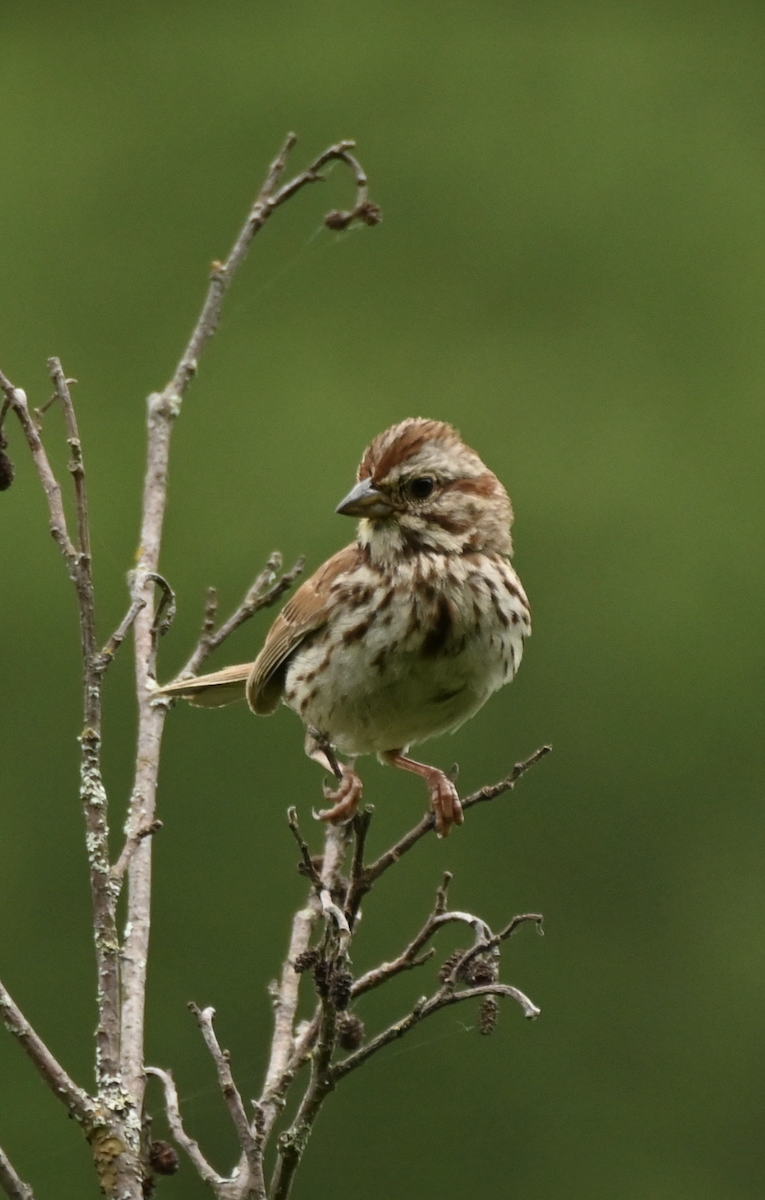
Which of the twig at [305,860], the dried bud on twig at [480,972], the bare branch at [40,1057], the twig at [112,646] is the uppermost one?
the twig at [112,646]

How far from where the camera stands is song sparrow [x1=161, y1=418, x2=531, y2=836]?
435 cm

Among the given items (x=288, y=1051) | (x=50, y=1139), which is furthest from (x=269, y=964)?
(x=288, y=1051)

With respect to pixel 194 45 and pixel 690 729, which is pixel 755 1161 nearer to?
pixel 690 729

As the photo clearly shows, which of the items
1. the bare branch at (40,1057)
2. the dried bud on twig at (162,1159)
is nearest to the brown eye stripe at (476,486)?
the dried bud on twig at (162,1159)

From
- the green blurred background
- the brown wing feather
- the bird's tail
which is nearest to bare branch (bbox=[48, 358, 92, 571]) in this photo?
the brown wing feather

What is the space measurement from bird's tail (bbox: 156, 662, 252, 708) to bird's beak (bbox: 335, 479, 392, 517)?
0.72m

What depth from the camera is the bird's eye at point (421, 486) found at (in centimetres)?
449

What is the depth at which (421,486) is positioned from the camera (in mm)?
4508

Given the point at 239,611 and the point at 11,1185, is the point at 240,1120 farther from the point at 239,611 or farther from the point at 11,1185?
the point at 239,611

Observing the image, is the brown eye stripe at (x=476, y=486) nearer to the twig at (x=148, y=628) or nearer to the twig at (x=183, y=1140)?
the twig at (x=148, y=628)

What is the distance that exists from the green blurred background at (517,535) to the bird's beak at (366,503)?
411 centimetres

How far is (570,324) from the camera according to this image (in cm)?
1612

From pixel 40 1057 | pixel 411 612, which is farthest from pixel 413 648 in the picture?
pixel 40 1057

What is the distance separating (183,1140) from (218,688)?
6.58 feet
